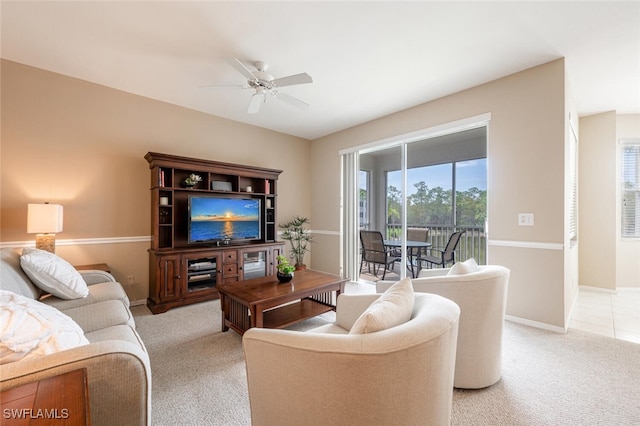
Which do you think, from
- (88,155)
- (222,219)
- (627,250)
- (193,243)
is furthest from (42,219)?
(627,250)

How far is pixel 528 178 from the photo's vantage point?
2855 millimetres

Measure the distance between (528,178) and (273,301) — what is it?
2923 millimetres

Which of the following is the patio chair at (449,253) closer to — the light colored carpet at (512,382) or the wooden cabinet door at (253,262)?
the light colored carpet at (512,382)

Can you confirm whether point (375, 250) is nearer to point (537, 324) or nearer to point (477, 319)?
point (537, 324)

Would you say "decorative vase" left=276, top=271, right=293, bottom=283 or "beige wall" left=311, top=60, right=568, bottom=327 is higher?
"beige wall" left=311, top=60, right=568, bottom=327

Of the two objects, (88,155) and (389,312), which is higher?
(88,155)

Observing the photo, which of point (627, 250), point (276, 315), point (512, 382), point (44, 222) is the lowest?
point (512, 382)

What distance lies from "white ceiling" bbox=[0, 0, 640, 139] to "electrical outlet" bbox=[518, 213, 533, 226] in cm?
157

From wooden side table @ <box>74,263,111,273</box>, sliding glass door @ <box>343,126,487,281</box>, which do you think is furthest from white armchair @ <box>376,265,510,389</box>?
wooden side table @ <box>74,263,111,273</box>

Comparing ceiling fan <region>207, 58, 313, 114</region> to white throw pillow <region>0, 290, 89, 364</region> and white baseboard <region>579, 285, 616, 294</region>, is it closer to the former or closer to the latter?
white throw pillow <region>0, 290, 89, 364</region>

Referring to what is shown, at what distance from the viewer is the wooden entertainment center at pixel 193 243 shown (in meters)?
3.30

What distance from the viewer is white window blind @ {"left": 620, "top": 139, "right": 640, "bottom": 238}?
4.00 metres

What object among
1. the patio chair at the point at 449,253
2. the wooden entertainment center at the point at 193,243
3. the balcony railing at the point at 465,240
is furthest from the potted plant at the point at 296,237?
the patio chair at the point at 449,253

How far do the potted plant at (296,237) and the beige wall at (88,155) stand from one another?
1.93 meters
